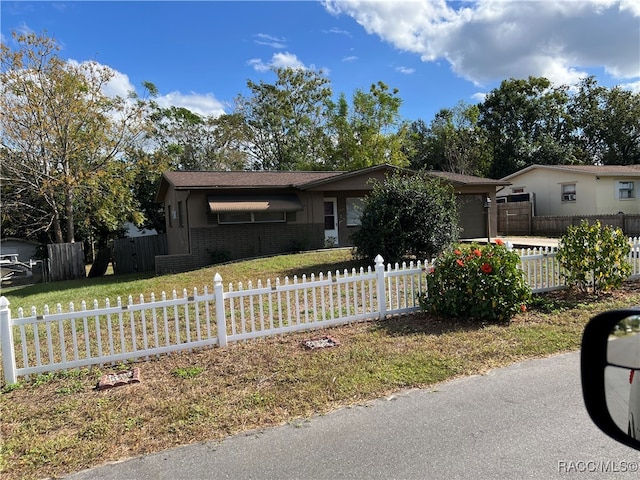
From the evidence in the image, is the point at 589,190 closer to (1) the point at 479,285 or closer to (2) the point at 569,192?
(2) the point at 569,192

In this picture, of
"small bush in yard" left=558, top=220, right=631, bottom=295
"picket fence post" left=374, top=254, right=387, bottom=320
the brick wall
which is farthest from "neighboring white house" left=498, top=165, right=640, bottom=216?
"picket fence post" left=374, top=254, right=387, bottom=320

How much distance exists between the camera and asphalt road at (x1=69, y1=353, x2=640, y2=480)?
9.14 feet

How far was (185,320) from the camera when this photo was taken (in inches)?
230

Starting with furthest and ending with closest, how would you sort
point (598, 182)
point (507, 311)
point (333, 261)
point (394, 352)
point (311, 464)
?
point (598, 182)
point (333, 261)
point (507, 311)
point (394, 352)
point (311, 464)

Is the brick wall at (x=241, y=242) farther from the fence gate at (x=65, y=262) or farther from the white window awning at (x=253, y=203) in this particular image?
the fence gate at (x=65, y=262)

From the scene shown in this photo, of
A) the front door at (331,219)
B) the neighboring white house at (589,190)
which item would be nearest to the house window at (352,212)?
the front door at (331,219)

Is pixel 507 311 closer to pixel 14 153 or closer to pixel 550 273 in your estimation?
pixel 550 273

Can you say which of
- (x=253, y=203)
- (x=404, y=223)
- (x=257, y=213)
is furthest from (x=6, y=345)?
(x=257, y=213)

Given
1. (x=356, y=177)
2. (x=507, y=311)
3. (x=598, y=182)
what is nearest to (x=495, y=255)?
(x=507, y=311)

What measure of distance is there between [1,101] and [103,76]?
157 inches

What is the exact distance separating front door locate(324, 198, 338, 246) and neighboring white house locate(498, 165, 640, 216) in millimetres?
15021

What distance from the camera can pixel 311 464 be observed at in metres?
2.92

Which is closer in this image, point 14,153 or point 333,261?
point 333,261

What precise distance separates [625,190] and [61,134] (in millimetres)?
28661
